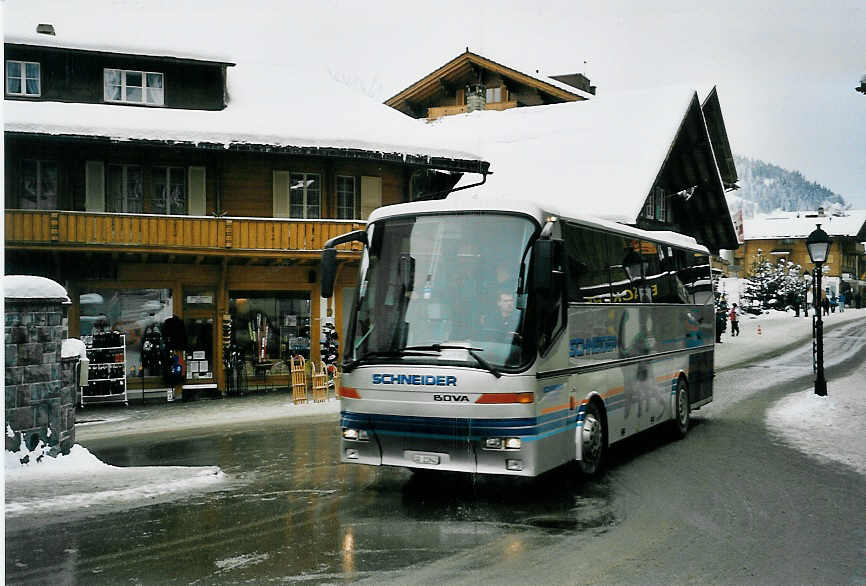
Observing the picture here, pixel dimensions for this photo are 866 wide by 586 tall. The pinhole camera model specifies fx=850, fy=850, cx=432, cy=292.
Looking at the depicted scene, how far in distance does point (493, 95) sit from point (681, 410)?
32611 millimetres

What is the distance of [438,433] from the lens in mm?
8867

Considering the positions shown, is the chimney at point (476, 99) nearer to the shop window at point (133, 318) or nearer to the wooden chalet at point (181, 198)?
the wooden chalet at point (181, 198)

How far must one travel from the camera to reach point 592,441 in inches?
408

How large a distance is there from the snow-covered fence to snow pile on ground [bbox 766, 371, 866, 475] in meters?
10.6

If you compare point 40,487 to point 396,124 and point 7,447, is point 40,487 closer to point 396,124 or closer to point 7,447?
point 7,447

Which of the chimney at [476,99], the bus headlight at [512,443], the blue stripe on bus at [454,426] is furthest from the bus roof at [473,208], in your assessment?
the chimney at [476,99]

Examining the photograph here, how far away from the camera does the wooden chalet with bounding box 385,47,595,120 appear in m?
43.2

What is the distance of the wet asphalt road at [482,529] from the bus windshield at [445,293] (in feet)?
5.51

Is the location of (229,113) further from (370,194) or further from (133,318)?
(133,318)

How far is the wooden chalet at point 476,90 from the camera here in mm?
43219

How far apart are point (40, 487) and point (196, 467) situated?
6.86 feet

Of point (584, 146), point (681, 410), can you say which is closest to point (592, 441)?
point (681, 410)

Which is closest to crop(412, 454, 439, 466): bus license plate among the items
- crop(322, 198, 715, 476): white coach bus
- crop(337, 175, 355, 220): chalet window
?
crop(322, 198, 715, 476): white coach bus

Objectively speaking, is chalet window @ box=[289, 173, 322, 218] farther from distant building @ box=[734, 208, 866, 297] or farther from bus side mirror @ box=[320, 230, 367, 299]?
distant building @ box=[734, 208, 866, 297]
